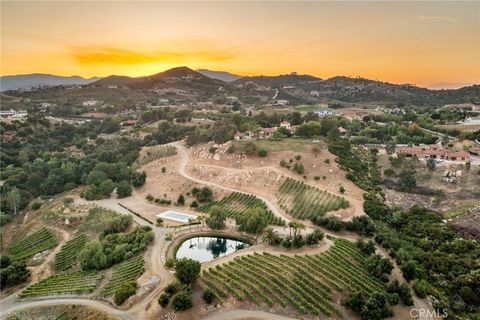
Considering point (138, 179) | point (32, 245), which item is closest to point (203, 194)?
point (138, 179)

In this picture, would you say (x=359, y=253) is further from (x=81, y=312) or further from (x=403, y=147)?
(x=403, y=147)

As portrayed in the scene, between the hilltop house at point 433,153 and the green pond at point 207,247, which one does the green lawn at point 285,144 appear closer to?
the hilltop house at point 433,153

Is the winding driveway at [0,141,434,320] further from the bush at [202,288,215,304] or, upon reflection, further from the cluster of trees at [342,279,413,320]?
the cluster of trees at [342,279,413,320]

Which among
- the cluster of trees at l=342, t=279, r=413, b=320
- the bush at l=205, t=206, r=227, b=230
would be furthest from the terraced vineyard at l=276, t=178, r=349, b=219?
the cluster of trees at l=342, t=279, r=413, b=320

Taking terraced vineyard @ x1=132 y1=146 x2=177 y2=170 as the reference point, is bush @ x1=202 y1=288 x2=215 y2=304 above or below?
below

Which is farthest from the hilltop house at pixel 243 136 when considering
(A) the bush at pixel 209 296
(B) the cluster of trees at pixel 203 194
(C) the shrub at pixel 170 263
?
(A) the bush at pixel 209 296
